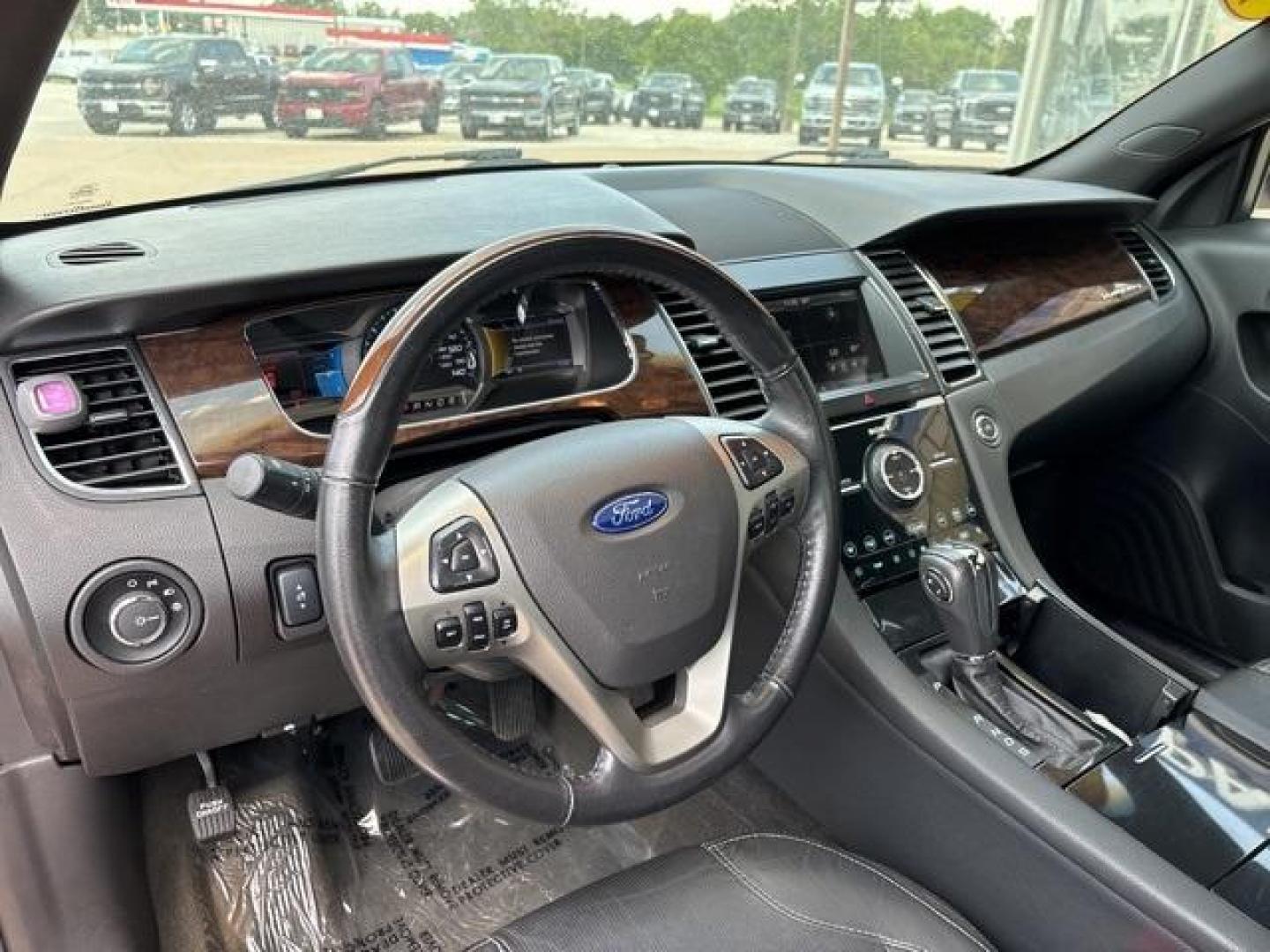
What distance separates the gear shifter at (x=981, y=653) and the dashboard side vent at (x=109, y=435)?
0.97m

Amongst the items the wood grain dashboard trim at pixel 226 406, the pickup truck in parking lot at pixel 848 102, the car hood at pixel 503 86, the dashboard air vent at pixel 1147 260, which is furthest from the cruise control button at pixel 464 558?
the dashboard air vent at pixel 1147 260

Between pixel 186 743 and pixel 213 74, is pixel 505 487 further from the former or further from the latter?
pixel 213 74

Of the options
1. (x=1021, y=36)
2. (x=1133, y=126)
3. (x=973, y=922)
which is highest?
(x=1021, y=36)

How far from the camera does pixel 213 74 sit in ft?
4.62

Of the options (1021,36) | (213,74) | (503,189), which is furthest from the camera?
(1021,36)

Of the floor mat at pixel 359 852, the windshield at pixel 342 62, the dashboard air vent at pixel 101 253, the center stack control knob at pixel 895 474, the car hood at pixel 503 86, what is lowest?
the floor mat at pixel 359 852

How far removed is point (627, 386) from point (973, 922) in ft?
2.65

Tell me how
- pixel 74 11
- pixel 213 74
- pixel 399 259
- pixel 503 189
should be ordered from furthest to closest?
1. pixel 503 189
2. pixel 213 74
3. pixel 399 259
4. pixel 74 11

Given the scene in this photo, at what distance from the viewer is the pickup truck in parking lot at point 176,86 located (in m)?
1.33

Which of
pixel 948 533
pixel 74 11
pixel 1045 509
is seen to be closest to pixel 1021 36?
pixel 1045 509

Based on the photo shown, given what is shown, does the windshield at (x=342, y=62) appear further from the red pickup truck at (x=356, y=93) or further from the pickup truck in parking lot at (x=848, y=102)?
the pickup truck in parking lot at (x=848, y=102)

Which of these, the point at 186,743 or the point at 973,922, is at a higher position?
the point at 186,743

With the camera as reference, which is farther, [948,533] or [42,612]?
[948,533]

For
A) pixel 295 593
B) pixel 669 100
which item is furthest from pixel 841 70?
pixel 295 593
